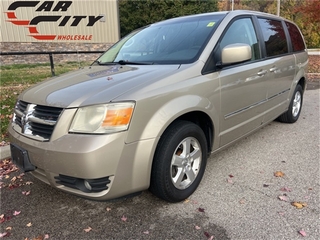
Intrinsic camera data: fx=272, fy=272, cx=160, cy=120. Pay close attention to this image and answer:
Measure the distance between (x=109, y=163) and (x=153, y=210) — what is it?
76 cm

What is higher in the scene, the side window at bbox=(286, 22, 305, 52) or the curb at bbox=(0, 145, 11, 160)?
the side window at bbox=(286, 22, 305, 52)

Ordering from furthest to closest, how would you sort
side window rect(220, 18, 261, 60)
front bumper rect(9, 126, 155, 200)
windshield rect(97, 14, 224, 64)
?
side window rect(220, 18, 261, 60) < windshield rect(97, 14, 224, 64) < front bumper rect(9, 126, 155, 200)

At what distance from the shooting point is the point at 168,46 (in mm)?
3002

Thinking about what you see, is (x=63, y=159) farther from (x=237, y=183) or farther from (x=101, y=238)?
(x=237, y=183)

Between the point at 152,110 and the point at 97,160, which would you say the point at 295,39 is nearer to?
the point at 152,110

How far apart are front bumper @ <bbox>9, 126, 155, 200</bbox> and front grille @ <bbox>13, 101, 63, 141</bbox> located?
0.23 feet

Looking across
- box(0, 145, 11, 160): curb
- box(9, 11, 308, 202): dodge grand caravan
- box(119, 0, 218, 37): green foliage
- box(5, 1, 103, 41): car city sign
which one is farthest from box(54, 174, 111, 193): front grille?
box(119, 0, 218, 37): green foliage

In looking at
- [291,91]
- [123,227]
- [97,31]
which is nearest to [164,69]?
[123,227]

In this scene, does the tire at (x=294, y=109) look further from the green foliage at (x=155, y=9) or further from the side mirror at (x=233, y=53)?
the green foliage at (x=155, y=9)

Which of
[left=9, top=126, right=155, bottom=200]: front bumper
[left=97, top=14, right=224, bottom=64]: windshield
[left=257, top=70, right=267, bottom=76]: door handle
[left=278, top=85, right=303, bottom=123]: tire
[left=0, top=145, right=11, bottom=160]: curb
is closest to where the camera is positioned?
[left=9, top=126, right=155, bottom=200]: front bumper

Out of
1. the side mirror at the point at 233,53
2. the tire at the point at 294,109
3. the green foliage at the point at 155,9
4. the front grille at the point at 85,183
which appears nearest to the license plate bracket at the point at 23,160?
the front grille at the point at 85,183

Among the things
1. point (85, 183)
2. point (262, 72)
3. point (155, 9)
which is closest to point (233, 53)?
point (262, 72)

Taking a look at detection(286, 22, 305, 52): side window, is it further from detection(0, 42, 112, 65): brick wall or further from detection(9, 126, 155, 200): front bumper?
detection(0, 42, 112, 65): brick wall

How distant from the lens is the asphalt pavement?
2178 millimetres
